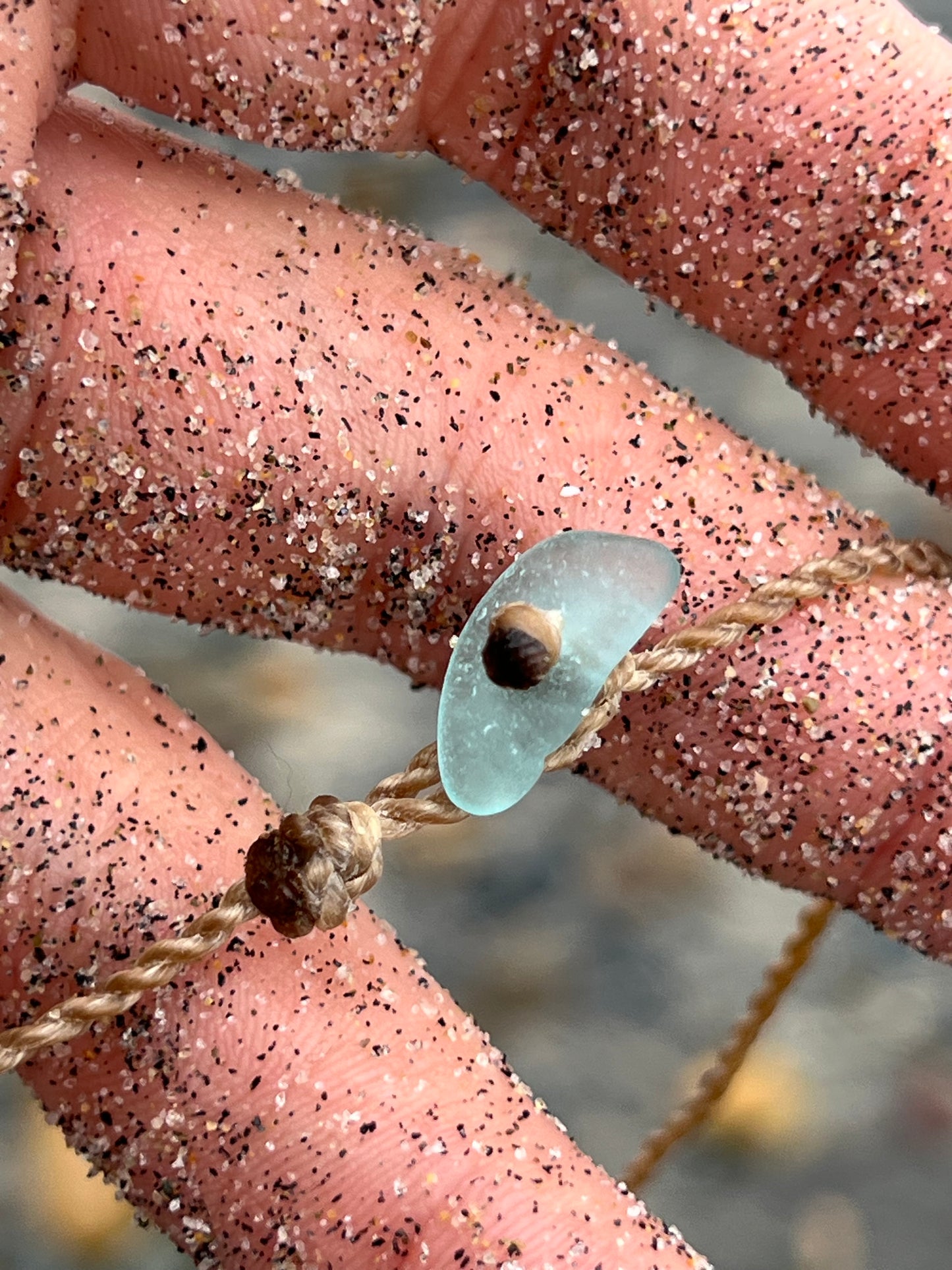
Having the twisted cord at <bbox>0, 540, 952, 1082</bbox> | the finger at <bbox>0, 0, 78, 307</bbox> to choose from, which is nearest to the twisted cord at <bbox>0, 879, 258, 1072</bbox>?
the twisted cord at <bbox>0, 540, 952, 1082</bbox>

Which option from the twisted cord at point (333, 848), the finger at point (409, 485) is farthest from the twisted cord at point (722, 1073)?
the twisted cord at point (333, 848)

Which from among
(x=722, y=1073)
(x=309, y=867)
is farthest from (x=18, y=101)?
(x=722, y=1073)

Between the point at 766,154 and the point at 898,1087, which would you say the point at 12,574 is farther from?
the point at 898,1087

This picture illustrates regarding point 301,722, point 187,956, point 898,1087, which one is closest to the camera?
point 187,956

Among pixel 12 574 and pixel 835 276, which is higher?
pixel 835 276

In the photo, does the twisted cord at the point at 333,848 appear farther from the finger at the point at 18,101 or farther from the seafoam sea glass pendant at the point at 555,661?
the finger at the point at 18,101

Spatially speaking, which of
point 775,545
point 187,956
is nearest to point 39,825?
point 187,956

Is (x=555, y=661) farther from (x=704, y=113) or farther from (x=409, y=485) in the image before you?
(x=704, y=113)
